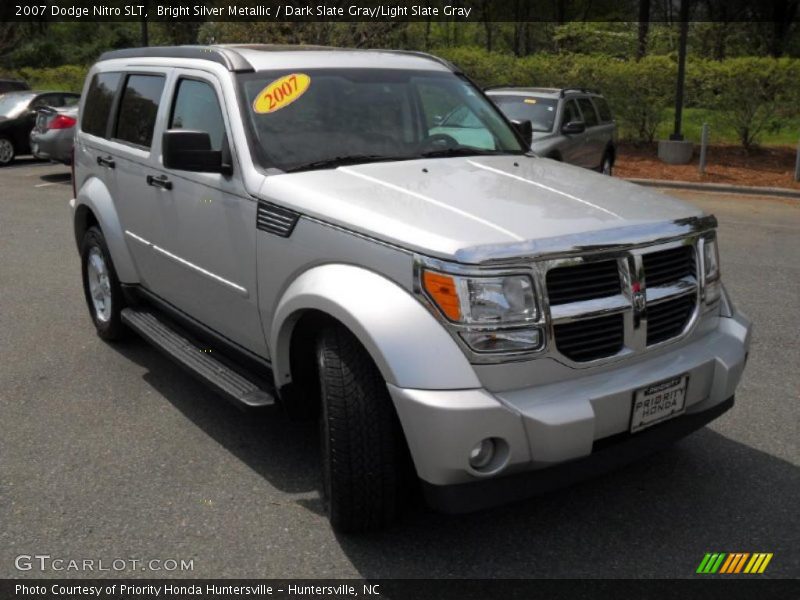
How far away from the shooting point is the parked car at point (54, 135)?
1495 cm

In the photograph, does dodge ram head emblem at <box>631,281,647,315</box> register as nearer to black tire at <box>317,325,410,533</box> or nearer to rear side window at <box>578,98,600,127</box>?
black tire at <box>317,325,410,533</box>

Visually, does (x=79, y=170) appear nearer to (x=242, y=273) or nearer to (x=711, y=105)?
(x=242, y=273)

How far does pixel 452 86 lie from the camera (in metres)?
4.93

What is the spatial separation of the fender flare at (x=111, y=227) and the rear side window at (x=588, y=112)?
32.3 ft

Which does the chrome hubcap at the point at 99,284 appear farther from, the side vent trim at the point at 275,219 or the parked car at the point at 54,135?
the parked car at the point at 54,135

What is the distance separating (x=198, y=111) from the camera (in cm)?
446

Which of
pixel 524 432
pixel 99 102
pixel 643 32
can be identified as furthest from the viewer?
pixel 643 32

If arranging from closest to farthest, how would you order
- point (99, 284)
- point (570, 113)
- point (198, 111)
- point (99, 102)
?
point (198, 111) < point (99, 102) < point (99, 284) < point (570, 113)

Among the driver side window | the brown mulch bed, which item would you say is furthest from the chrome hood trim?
the brown mulch bed

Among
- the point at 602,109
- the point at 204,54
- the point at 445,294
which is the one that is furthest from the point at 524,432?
the point at 602,109

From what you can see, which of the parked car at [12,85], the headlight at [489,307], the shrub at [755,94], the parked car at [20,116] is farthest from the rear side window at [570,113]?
the parked car at [12,85]

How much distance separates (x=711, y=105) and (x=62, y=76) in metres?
27.1

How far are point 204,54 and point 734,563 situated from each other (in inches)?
142

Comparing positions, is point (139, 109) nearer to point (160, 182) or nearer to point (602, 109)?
point (160, 182)
